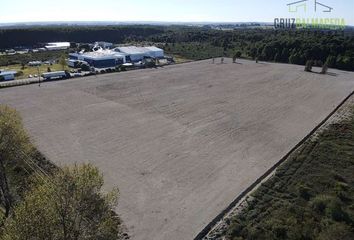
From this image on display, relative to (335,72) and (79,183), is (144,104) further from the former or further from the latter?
(335,72)

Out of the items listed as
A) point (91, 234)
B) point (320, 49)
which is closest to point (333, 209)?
point (91, 234)

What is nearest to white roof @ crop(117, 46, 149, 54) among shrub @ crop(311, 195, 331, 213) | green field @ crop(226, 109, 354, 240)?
green field @ crop(226, 109, 354, 240)

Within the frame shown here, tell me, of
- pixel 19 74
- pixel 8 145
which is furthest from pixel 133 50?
pixel 8 145

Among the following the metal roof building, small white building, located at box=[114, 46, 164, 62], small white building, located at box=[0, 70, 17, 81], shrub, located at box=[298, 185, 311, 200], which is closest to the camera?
shrub, located at box=[298, 185, 311, 200]

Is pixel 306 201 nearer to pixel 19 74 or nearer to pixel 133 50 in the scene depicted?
pixel 19 74

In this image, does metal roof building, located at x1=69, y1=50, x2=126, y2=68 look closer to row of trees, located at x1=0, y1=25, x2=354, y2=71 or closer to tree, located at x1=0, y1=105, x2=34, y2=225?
row of trees, located at x1=0, y1=25, x2=354, y2=71
